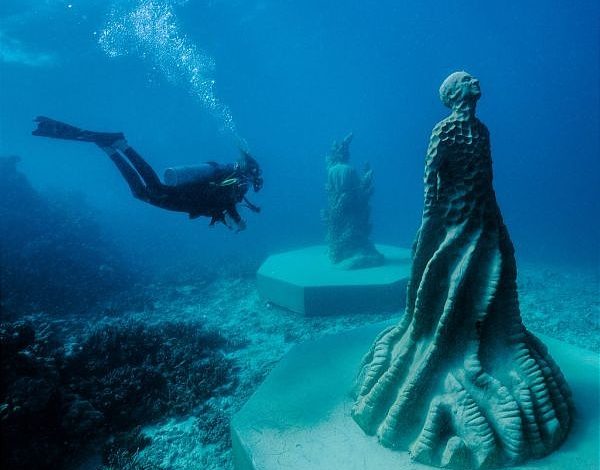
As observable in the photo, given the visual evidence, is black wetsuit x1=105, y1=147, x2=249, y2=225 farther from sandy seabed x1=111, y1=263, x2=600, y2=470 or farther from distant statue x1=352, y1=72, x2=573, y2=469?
distant statue x1=352, y1=72, x2=573, y2=469

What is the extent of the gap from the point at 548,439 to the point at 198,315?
9745mm

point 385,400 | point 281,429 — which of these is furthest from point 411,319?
point 281,429

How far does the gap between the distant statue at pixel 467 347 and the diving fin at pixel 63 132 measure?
205 inches

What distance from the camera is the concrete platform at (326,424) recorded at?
325 cm

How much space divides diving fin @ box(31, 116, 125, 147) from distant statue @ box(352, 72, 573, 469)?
5.20 meters

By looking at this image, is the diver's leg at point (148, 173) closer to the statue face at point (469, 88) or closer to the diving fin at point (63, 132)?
the diving fin at point (63, 132)

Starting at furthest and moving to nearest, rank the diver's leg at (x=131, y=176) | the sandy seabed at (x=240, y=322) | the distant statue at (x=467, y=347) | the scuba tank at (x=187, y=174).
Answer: the diver's leg at (x=131, y=176) < the scuba tank at (x=187, y=174) < the sandy seabed at (x=240, y=322) < the distant statue at (x=467, y=347)

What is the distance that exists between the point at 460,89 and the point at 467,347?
2331 millimetres

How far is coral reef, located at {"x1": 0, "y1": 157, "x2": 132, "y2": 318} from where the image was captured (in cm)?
1196

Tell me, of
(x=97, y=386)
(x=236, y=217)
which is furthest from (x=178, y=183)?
(x=97, y=386)

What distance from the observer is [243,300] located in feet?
40.8

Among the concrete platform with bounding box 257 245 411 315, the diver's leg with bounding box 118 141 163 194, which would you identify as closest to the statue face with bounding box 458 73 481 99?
the diver's leg with bounding box 118 141 163 194

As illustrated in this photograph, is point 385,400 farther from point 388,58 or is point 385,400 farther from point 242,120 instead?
point 242,120

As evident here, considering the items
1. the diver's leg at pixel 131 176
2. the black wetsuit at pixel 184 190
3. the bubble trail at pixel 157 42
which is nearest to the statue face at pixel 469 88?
the black wetsuit at pixel 184 190
